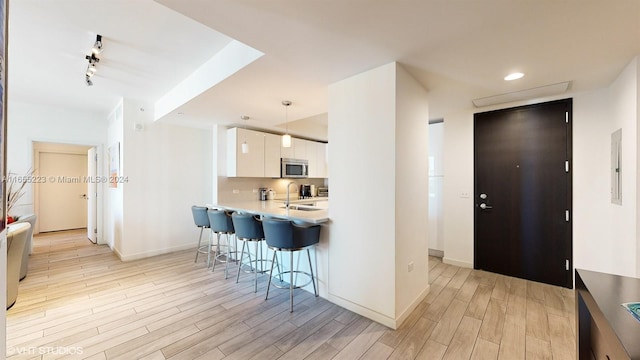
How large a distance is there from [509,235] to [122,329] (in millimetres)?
4580

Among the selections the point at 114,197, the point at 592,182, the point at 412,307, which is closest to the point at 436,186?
the point at 592,182

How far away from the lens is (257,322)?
7.67ft

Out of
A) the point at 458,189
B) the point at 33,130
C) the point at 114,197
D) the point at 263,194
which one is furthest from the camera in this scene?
the point at 263,194

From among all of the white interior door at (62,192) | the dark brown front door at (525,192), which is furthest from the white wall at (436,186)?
the white interior door at (62,192)

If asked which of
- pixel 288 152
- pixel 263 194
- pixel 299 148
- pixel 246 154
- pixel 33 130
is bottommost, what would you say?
pixel 263 194

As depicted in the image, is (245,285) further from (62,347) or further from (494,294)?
(494,294)

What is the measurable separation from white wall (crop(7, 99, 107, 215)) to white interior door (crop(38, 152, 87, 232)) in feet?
7.13

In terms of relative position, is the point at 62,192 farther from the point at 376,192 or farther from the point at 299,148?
the point at 376,192

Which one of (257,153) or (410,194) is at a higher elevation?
(257,153)

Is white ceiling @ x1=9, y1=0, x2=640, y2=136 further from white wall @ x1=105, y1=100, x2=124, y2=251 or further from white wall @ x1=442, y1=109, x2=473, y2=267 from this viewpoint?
white wall @ x1=105, y1=100, x2=124, y2=251

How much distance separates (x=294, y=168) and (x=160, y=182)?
2546 millimetres

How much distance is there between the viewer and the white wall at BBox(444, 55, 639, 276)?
7.11 feet

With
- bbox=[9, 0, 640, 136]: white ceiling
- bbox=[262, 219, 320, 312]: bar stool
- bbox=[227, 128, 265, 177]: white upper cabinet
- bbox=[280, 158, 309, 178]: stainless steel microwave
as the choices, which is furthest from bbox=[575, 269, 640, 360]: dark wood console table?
bbox=[280, 158, 309, 178]: stainless steel microwave

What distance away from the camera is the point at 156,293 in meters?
2.95
